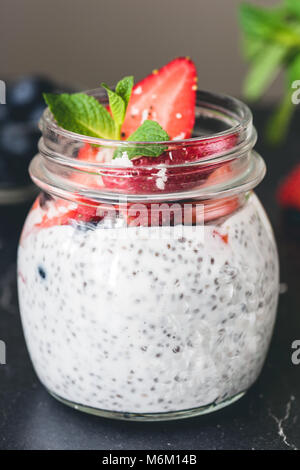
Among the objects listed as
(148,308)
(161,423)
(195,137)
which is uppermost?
(195,137)

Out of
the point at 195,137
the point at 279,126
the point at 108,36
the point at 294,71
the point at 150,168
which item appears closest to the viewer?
the point at 150,168

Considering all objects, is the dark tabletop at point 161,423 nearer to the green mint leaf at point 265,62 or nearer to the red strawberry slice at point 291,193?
the red strawberry slice at point 291,193

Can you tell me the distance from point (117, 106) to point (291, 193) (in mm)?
595

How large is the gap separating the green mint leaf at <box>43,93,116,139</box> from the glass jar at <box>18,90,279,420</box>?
0.06 feet

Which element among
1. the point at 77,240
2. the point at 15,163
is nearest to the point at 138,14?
the point at 15,163

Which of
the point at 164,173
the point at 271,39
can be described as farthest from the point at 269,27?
the point at 164,173

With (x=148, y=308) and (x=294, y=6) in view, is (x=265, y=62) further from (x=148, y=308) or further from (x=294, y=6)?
(x=148, y=308)

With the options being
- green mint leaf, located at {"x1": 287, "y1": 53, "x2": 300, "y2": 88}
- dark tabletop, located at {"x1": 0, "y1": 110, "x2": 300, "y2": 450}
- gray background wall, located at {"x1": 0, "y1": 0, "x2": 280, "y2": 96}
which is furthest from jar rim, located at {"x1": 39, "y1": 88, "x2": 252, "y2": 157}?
gray background wall, located at {"x1": 0, "y1": 0, "x2": 280, "y2": 96}

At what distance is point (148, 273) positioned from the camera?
641mm

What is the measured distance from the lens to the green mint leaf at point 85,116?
2.27 ft

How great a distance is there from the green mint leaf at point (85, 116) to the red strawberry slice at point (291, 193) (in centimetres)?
57

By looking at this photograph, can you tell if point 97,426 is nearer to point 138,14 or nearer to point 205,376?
point 205,376

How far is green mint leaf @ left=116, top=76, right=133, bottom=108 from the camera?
685 mm

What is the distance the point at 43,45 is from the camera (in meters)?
1.90
